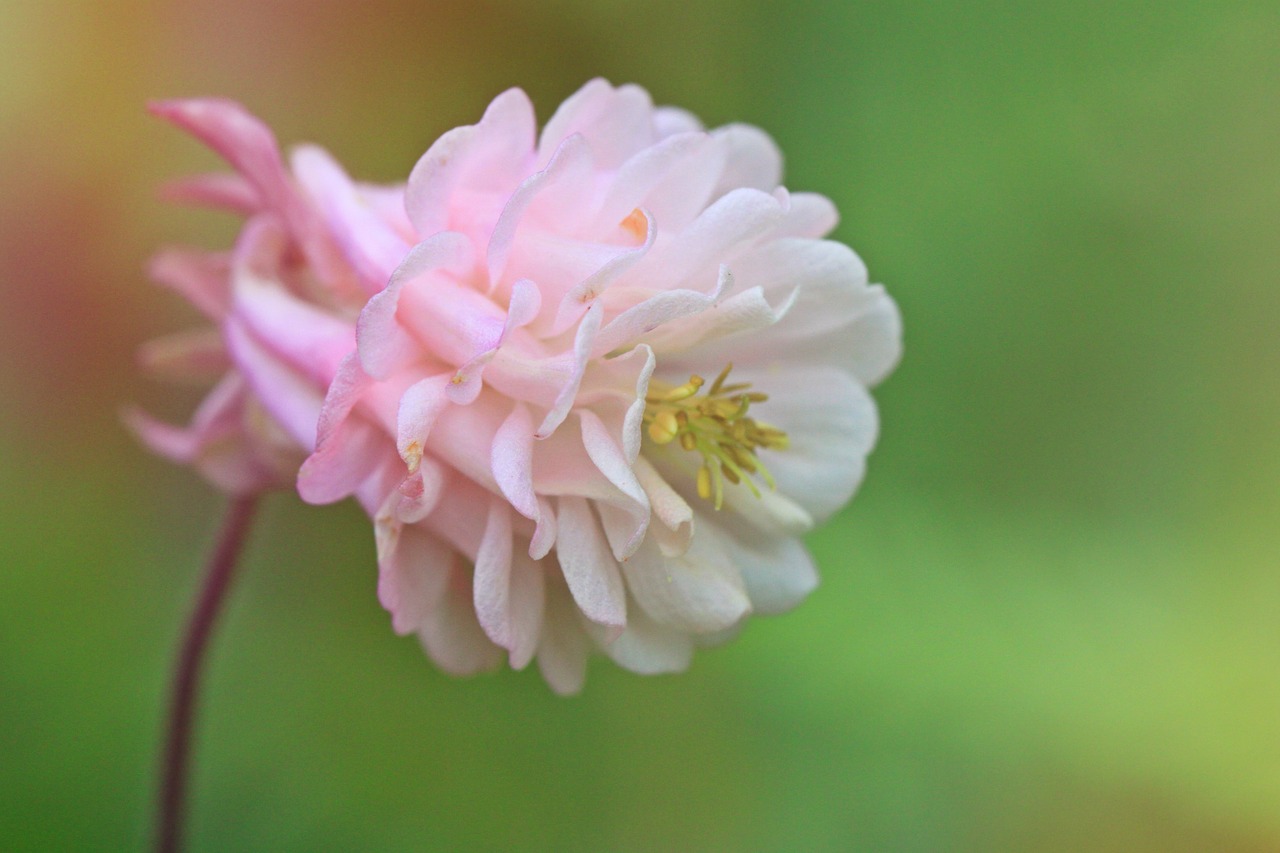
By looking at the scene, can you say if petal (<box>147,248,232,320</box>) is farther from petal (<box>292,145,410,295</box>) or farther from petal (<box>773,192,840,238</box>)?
petal (<box>773,192,840,238</box>)

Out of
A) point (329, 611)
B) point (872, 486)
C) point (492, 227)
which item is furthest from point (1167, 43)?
point (329, 611)

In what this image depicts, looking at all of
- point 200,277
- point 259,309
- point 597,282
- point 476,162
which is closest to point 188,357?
point 200,277

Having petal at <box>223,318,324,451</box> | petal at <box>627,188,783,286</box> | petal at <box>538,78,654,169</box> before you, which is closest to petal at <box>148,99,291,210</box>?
petal at <box>223,318,324,451</box>

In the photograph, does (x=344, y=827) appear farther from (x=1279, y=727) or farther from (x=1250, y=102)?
(x=1250, y=102)

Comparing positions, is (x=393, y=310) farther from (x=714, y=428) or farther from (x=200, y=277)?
(x=200, y=277)

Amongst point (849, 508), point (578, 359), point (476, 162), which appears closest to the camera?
point (578, 359)
